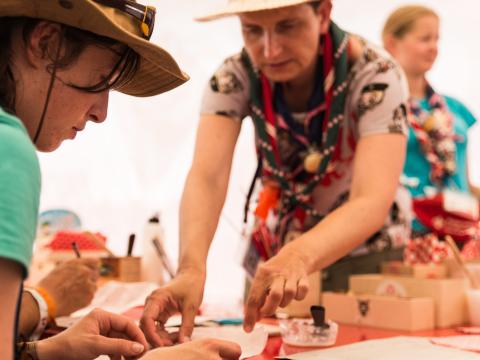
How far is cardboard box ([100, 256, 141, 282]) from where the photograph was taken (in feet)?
6.83

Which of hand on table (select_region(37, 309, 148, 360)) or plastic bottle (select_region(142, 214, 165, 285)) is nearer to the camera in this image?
hand on table (select_region(37, 309, 148, 360))

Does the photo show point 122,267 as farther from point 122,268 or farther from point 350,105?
point 350,105

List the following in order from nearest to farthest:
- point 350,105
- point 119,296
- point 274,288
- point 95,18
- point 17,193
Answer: point 17,193, point 95,18, point 274,288, point 350,105, point 119,296

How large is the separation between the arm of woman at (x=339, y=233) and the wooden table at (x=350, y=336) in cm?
6

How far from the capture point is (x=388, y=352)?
42.2 inches

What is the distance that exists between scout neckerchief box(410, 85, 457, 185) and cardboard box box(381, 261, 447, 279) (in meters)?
1.46

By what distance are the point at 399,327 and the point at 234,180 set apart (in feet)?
7.31

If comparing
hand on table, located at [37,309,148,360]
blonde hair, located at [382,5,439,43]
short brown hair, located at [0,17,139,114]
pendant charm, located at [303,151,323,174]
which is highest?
blonde hair, located at [382,5,439,43]

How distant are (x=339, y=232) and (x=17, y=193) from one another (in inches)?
33.3

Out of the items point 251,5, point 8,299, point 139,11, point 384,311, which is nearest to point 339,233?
point 384,311

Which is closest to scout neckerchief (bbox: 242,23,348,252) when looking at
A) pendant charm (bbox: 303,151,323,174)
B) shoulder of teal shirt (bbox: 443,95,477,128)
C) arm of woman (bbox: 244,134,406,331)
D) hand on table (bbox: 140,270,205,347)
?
pendant charm (bbox: 303,151,323,174)

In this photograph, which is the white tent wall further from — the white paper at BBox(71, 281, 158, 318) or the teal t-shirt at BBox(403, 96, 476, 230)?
the white paper at BBox(71, 281, 158, 318)

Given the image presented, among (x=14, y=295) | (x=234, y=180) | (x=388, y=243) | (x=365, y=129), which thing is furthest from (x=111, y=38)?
(x=234, y=180)

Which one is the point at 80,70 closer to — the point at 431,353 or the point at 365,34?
the point at 431,353
